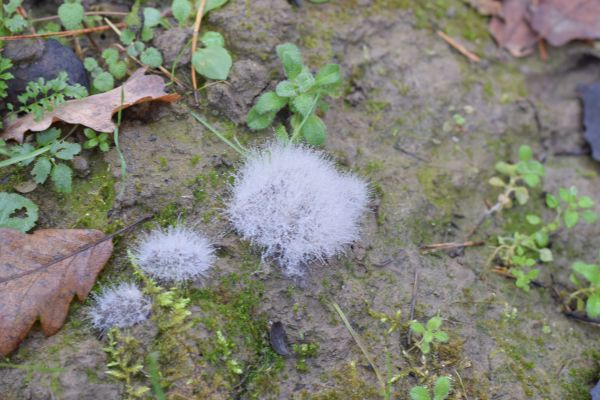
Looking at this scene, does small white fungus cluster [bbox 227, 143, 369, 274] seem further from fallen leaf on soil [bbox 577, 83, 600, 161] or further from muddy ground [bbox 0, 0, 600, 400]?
fallen leaf on soil [bbox 577, 83, 600, 161]

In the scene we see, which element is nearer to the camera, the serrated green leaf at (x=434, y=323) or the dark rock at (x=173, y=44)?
the serrated green leaf at (x=434, y=323)

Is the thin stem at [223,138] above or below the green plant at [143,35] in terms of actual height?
below

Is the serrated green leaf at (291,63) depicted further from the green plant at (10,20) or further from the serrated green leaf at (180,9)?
the green plant at (10,20)

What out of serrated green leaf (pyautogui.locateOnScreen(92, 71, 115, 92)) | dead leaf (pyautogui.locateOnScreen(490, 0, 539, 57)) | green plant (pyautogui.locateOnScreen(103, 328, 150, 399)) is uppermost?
dead leaf (pyautogui.locateOnScreen(490, 0, 539, 57))

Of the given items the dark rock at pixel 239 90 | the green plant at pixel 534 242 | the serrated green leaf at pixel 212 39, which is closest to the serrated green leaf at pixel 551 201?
the green plant at pixel 534 242

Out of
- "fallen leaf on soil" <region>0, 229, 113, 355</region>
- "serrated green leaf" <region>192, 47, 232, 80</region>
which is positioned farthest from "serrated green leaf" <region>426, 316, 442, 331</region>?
"serrated green leaf" <region>192, 47, 232, 80</region>

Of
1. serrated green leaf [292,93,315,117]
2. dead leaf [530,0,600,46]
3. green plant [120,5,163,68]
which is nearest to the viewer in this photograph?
serrated green leaf [292,93,315,117]

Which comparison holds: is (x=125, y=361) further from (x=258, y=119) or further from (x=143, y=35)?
(x=143, y=35)
